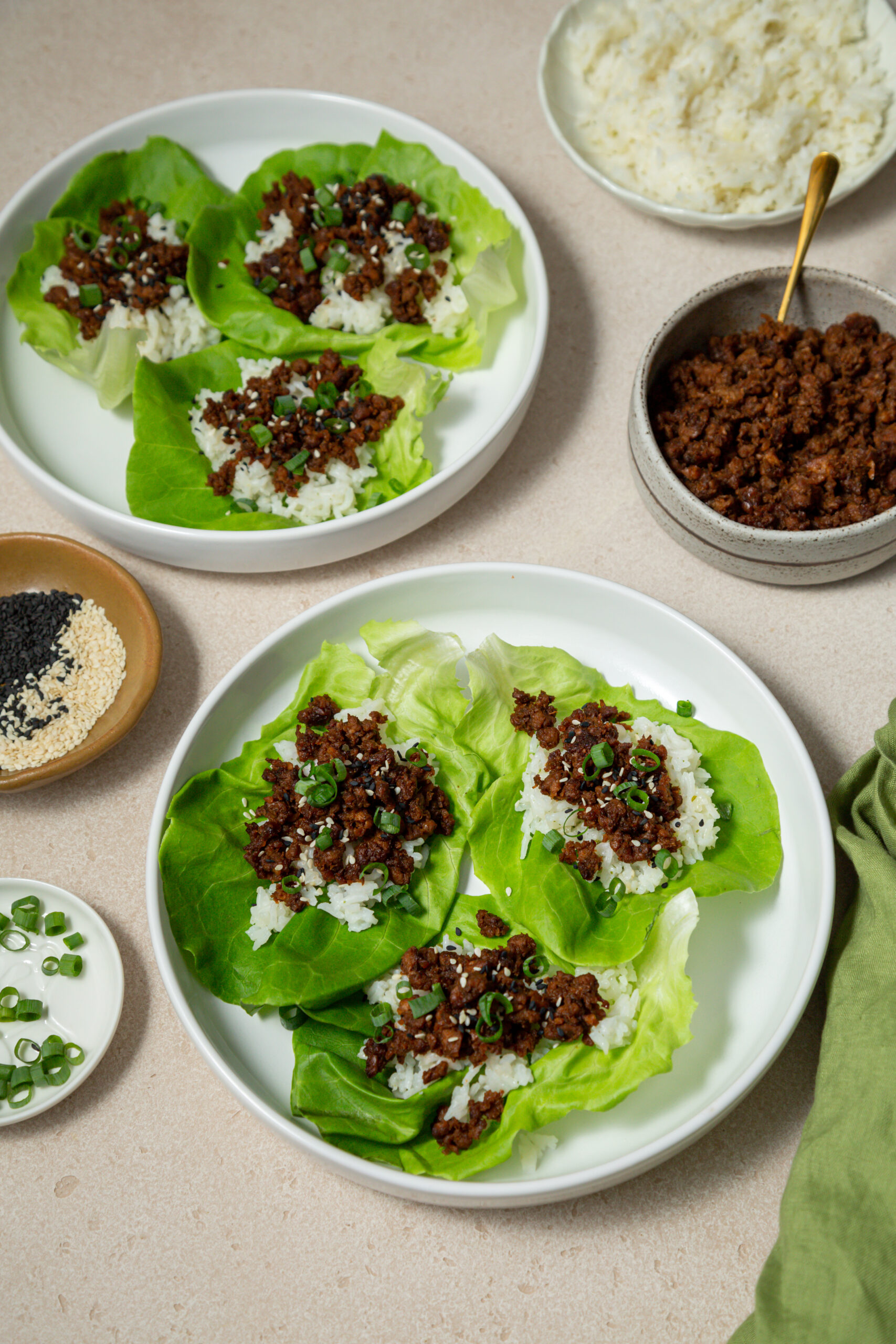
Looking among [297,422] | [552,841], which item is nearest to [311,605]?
[297,422]

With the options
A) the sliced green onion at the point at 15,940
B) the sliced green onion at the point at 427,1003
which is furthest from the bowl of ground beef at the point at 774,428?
the sliced green onion at the point at 15,940

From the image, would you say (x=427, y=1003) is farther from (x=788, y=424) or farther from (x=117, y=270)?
(x=117, y=270)

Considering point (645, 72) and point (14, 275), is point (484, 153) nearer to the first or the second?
point (645, 72)

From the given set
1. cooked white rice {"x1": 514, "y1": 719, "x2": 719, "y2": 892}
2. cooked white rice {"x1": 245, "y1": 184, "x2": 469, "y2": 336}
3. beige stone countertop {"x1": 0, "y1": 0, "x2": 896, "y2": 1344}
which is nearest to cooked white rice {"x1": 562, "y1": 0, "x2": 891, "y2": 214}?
beige stone countertop {"x1": 0, "y1": 0, "x2": 896, "y2": 1344}

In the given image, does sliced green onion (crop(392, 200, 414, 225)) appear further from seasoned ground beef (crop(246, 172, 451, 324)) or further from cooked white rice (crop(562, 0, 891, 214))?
cooked white rice (crop(562, 0, 891, 214))

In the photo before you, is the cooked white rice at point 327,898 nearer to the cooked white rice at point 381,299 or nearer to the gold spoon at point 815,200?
the cooked white rice at point 381,299

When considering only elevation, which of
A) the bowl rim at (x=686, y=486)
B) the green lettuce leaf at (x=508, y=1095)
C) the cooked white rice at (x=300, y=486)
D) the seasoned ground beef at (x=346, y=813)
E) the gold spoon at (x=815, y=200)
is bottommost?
the green lettuce leaf at (x=508, y=1095)

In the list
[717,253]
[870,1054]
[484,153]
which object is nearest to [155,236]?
[484,153]
